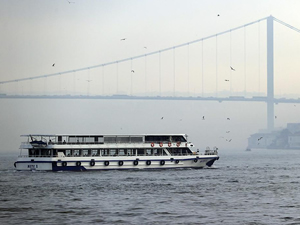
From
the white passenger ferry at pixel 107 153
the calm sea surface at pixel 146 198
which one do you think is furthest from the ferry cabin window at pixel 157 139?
the calm sea surface at pixel 146 198

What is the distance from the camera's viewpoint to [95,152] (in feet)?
204

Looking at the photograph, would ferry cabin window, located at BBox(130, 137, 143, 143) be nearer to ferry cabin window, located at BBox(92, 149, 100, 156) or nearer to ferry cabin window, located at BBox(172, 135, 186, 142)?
ferry cabin window, located at BBox(172, 135, 186, 142)

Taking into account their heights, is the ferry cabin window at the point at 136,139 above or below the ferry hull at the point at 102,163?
above

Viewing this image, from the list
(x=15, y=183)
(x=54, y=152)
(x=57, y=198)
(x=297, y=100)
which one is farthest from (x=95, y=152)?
(x=297, y=100)

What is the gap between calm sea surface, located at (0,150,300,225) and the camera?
104 ft

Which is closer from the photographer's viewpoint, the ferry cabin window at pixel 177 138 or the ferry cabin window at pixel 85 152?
the ferry cabin window at pixel 85 152

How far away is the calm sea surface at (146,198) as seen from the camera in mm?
31750

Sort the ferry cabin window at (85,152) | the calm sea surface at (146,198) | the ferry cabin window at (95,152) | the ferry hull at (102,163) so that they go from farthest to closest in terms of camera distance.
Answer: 1. the ferry cabin window at (95,152)
2. the ferry cabin window at (85,152)
3. the ferry hull at (102,163)
4. the calm sea surface at (146,198)

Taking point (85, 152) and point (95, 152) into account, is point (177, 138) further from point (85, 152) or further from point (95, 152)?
point (85, 152)

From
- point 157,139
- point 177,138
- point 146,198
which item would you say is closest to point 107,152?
point 157,139

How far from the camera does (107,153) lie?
6253 centimetres

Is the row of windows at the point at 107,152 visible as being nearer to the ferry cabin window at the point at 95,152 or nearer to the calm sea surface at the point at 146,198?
the ferry cabin window at the point at 95,152

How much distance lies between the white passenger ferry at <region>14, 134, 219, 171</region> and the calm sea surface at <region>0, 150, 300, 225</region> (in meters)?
1.77

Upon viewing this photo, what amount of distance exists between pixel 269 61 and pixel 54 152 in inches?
4191
